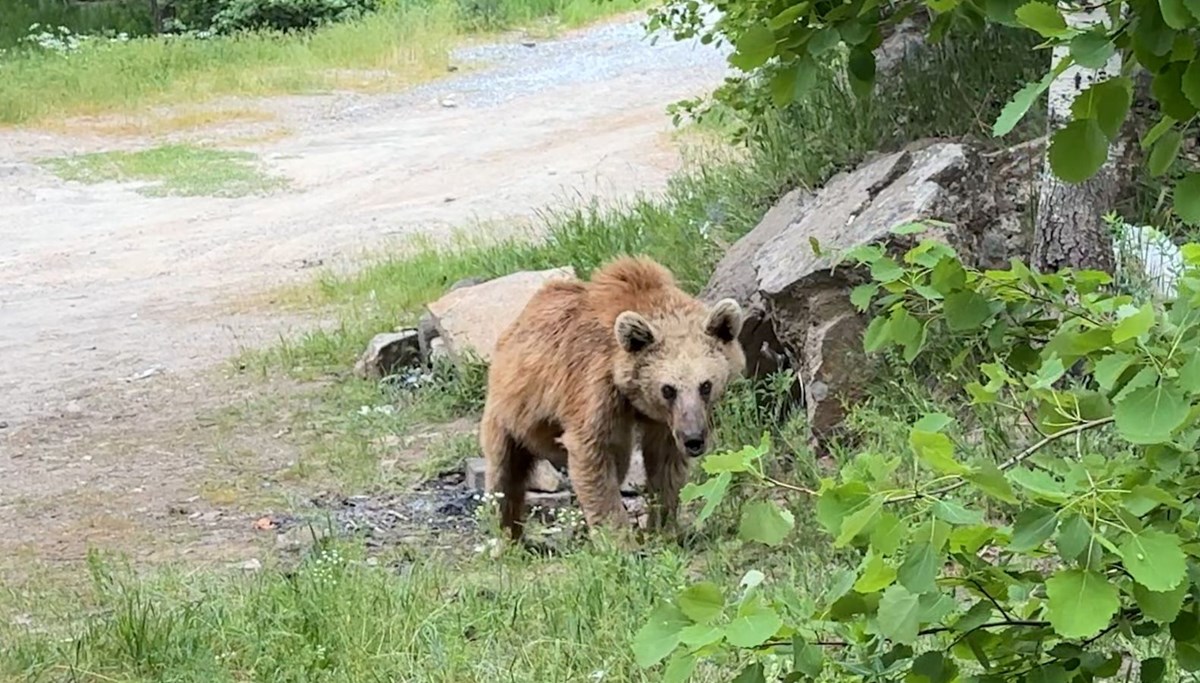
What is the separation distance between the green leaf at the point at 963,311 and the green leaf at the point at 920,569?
2.37 ft

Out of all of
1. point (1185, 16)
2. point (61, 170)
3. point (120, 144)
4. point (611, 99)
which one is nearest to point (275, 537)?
point (1185, 16)

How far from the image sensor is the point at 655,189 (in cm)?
1491

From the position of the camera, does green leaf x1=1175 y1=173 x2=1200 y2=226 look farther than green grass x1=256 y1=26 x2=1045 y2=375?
No

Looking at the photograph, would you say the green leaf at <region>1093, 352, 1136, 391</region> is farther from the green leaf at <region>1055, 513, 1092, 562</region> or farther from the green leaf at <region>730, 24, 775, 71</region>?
the green leaf at <region>730, 24, 775, 71</region>

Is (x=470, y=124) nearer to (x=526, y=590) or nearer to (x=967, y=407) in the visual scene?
(x=967, y=407)

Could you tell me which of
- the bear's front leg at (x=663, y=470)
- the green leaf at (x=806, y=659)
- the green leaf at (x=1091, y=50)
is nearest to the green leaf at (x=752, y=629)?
the green leaf at (x=806, y=659)

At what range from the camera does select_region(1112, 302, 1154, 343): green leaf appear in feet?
6.70

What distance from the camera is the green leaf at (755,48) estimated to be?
2.18m

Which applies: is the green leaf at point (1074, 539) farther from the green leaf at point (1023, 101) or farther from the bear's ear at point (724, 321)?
the bear's ear at point (724, 321)

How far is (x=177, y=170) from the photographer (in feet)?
58.4

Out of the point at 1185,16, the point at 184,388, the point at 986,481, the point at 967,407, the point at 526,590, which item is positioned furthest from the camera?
the point at 184,388

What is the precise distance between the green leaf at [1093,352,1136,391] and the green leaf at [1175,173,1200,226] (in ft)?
0.73

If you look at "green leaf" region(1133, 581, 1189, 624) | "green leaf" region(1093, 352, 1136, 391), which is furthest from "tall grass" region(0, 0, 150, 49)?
"green leaf" region(1133, 581, 1189, 624)

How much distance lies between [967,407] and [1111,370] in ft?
15.2
